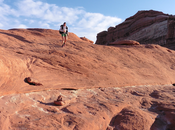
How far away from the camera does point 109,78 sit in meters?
5.58

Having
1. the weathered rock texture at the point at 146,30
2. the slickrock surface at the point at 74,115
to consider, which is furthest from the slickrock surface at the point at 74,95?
the weathered rock texture at the point at 146,30

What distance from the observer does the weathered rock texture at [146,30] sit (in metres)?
26.6

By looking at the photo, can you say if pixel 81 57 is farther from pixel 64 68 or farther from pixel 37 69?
pixel 37 69

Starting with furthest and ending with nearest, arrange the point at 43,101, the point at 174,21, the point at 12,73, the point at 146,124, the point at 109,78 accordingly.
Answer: the point at 174,21, the point at 109,78, the point at 12,73, the point at 43,101, the point at 146,124

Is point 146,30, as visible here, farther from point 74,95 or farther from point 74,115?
point 74,115

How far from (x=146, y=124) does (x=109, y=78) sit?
2.84 m

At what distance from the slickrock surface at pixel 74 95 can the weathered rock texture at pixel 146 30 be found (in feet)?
76.0

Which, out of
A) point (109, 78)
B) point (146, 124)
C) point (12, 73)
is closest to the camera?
point (146, 124)

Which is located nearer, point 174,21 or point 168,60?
point 168,60

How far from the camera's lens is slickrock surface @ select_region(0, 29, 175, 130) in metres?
2.52

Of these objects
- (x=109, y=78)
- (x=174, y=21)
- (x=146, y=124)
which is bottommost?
(x=146, y=124)

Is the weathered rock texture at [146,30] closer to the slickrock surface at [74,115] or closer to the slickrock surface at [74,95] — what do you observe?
the slickrock surface at [74,95]

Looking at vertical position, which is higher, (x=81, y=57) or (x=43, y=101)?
(x=81, y=57)

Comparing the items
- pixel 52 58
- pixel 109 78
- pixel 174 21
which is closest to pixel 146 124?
pixel 109 78
